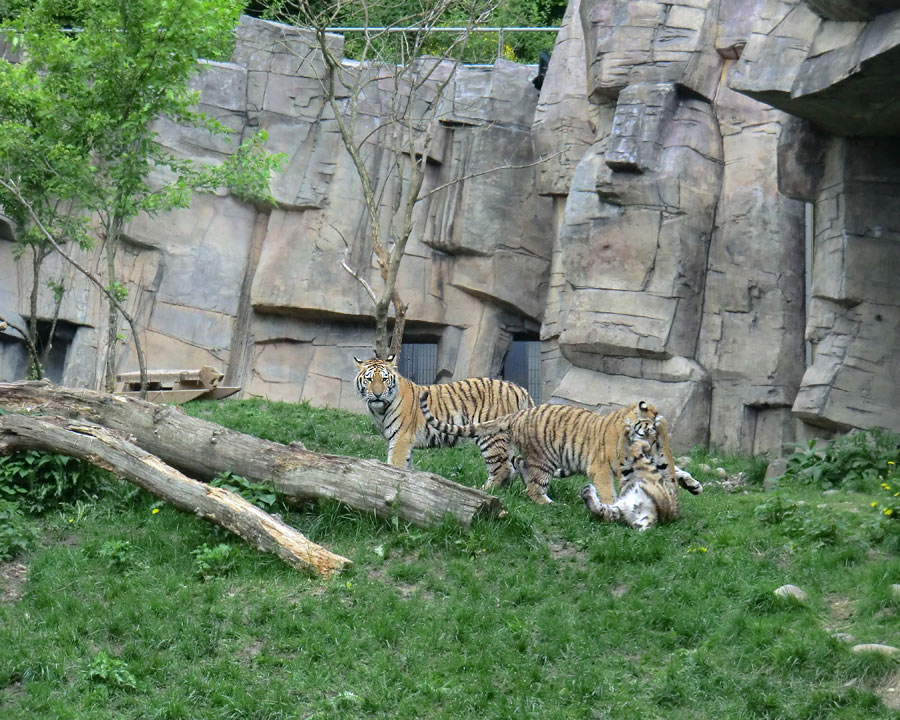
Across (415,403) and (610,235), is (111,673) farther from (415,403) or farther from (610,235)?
(610,235)

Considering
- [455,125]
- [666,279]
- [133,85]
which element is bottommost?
[666,279]

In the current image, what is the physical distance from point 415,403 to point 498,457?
61.4 inches

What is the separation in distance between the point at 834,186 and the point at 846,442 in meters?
2.76

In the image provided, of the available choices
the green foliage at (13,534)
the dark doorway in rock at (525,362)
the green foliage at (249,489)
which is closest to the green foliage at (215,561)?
the green foliage at (249,489)

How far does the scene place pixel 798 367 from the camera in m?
13.9

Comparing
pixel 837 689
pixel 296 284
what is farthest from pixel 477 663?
pixel 296 284

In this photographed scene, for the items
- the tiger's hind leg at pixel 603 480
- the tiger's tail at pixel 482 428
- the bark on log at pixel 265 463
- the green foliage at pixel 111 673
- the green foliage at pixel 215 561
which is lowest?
the green foliage at pixel 111 673

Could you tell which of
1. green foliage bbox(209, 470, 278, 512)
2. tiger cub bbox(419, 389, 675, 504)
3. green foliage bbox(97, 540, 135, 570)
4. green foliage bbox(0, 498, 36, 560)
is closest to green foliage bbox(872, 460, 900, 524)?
tiger cub bbox(419, 389, 675, 504)

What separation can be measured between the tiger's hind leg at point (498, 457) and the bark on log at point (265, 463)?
5.13 feet

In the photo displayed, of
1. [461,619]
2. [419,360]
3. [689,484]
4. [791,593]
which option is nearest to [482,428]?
[689,484]

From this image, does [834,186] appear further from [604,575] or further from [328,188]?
[328,188]

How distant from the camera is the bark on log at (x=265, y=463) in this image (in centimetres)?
800

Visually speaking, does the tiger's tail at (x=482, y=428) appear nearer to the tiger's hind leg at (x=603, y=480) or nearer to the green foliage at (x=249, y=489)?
the tiger's hind leg at (x=603, y=480)

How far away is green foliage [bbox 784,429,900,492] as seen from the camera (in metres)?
9.82
